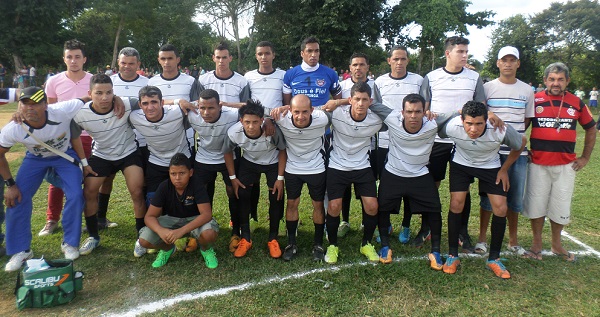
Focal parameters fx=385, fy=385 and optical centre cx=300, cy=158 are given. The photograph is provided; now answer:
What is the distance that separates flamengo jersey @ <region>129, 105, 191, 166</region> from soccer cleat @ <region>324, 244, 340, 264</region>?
6.93 ft

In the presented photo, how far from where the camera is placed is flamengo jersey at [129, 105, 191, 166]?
4.31 m

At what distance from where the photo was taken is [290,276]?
Result: 3.78 metres

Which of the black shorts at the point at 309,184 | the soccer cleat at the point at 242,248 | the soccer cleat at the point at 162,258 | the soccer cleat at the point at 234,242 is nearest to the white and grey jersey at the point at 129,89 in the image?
the soccer cleat at the point at 162,258

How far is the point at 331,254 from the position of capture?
162 inches

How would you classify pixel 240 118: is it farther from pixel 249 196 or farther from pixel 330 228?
pixel 330 228

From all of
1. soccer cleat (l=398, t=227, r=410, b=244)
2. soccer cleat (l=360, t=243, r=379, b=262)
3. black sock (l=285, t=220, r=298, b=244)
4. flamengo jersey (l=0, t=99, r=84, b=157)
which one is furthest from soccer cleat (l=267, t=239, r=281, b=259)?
flamengo jersey (l=0, t=99, r=84, b=157)

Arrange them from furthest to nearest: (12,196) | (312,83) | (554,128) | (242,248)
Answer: (312,83), (242,248), (554,128), (12,196)

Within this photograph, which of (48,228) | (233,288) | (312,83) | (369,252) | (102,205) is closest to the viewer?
(233,288)

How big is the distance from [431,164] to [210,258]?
2699 mm

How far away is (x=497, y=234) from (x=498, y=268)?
34cm

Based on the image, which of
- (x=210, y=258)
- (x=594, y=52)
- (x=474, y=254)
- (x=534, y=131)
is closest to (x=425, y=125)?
(x=534, y=131)

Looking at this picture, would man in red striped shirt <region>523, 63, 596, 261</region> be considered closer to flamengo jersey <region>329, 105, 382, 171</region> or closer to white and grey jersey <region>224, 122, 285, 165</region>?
flamengo jersey <region>329, 105, 382, 171</region>

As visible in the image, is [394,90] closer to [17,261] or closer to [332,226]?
[332,226]

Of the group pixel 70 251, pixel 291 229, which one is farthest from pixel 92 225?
pixel 291 229
